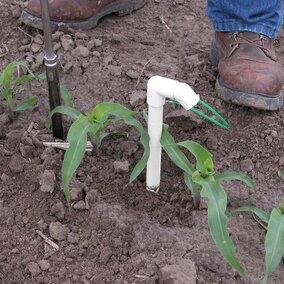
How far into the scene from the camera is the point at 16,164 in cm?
158

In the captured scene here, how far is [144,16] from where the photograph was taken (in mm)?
2303

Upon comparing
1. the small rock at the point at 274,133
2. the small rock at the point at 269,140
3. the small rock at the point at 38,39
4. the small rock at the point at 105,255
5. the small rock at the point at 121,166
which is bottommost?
the small rock at the point at 105,255

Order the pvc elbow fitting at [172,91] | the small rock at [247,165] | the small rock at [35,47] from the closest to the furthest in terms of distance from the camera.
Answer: the pvc elbow fitting at [172,91] < the small rock at [247,165] < the small rock at [35,47]

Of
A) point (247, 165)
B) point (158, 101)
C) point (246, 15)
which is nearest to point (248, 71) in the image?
point (246, 15)

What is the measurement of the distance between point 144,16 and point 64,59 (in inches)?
19.4

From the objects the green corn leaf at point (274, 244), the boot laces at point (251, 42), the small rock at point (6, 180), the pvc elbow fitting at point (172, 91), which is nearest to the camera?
the green corn leaf at point (274, 244)

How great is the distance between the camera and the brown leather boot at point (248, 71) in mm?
1801

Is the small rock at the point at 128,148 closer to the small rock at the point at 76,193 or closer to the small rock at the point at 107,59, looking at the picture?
the small rock at the point at 76,193

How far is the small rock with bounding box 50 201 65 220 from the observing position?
4.81ft

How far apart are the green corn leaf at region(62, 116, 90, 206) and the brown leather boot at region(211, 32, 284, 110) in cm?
60

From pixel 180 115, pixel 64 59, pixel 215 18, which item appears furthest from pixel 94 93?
pixel 215 18

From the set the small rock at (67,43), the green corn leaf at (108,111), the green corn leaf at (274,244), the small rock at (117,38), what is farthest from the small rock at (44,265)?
the small rock at (117,38)

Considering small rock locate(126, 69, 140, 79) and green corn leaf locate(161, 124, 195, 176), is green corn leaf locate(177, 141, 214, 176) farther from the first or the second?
small rock locate(126, 69, 140, 79)

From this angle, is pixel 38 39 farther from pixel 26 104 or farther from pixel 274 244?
pixel 274 244
